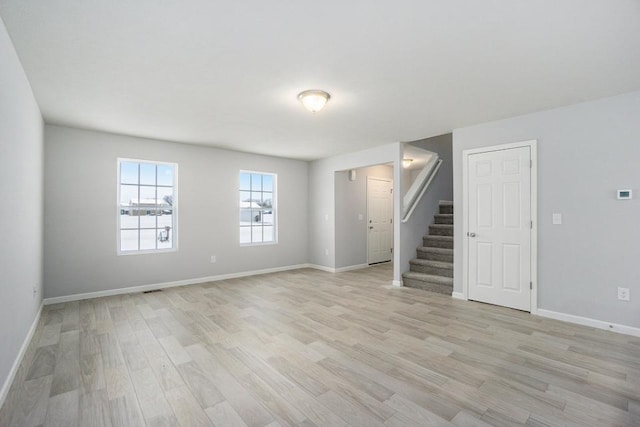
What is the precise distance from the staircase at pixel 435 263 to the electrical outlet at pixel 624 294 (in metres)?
1.87

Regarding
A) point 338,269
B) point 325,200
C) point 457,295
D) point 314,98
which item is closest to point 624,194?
point 457,295

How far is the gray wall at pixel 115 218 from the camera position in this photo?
428 cm

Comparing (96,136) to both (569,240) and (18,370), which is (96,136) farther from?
(569,240)

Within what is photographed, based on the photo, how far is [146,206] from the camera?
199 inches

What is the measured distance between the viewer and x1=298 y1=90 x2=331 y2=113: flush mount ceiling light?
3.09m

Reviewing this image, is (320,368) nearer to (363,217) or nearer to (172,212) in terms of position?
(172,212)

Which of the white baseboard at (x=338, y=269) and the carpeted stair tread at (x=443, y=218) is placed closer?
the carpeted stair tread at (x=443, y=218)

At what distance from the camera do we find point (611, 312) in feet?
10.5

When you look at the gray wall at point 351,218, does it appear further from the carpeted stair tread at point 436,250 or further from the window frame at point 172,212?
the window frame at point 172,212

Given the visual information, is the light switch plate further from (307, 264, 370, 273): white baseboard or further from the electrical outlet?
(307, 264, 370, 273): white baseboard

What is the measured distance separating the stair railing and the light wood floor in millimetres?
1883

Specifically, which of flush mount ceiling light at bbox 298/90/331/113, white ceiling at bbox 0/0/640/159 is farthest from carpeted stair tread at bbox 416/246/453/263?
flush mount ceiling light at bbox 298/90/331/113

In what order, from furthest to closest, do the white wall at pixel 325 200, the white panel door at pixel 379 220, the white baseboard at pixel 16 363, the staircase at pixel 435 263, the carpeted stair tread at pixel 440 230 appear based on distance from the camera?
the white panel door at pixel 379 220, the white wall at pixel 325 200, the carpeted stair tread at pixel 440 230, the staircase at pixel 435 263, the white baseboard at pixel 16 363

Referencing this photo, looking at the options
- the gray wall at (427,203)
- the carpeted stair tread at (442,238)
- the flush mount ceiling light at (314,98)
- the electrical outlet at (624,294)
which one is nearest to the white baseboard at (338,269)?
the gray wall at (427,203)
